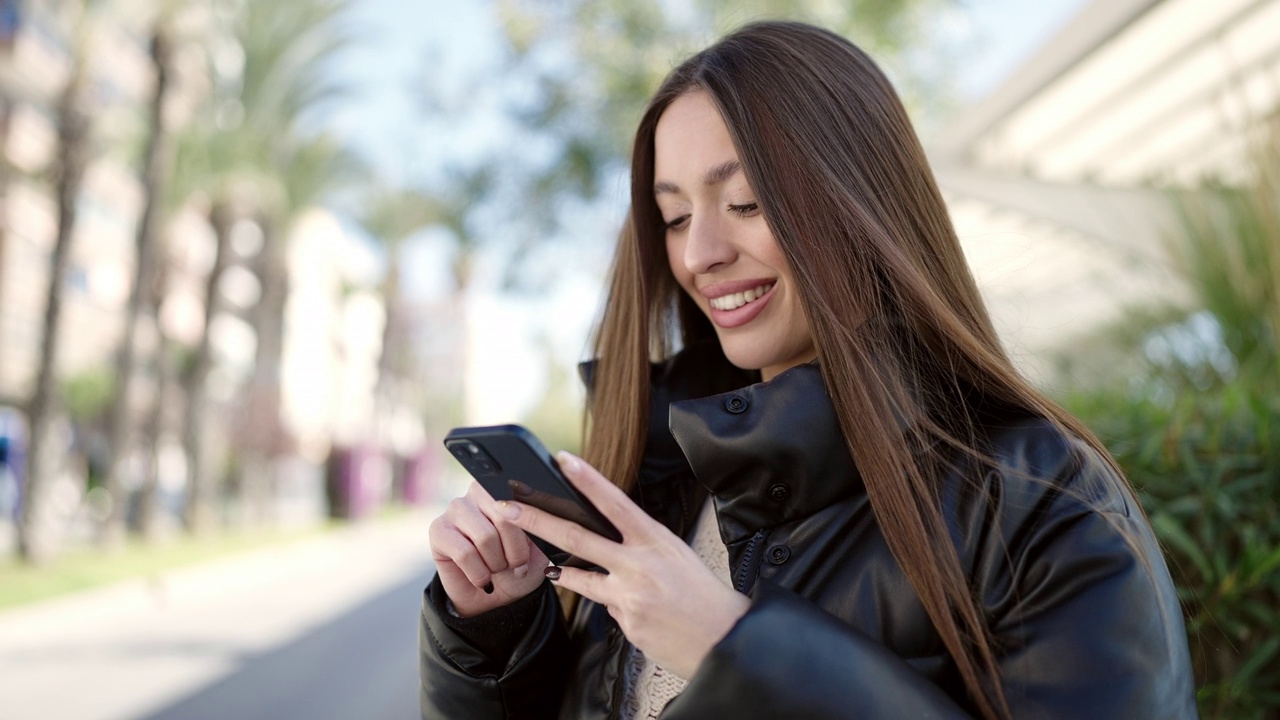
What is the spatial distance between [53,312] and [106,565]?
3.32m

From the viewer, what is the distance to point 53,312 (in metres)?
13.0

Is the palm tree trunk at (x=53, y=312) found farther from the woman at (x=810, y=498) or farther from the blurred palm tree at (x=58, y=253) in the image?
the woman at (x=810, y=498)

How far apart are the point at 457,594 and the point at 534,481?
1.62 ft

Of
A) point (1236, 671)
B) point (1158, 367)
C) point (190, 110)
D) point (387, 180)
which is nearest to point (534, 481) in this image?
point (1236, 671)

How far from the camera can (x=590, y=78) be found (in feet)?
40.9

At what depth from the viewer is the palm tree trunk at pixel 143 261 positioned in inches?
623

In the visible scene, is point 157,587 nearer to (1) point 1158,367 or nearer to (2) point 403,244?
(1) point 1158,367

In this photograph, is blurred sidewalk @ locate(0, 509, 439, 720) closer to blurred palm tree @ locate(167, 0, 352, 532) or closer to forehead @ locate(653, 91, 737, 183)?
forehead @ locate(653, 91, 737, 183)

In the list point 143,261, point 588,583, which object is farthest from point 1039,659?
point 143,261

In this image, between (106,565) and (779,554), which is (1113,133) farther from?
(106,565)

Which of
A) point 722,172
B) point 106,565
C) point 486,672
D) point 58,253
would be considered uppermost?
point 58,253

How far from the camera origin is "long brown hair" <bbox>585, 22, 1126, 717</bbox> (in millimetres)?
1323

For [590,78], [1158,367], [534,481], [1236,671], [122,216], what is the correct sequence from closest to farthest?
[534,481] → [1236,671] → [1158,367] → [590,78] → [122,216]

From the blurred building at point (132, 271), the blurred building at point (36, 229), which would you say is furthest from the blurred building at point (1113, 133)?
the blurred building at point (36, 229)
